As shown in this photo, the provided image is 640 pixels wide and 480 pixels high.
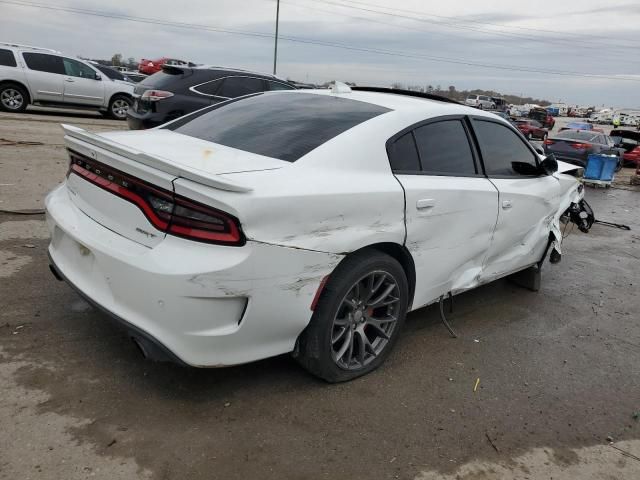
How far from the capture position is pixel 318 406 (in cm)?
290

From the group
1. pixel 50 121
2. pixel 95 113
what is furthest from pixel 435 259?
pixel 95 113

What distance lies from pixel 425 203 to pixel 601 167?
13.3 meters

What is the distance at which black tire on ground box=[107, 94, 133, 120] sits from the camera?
1584 cm

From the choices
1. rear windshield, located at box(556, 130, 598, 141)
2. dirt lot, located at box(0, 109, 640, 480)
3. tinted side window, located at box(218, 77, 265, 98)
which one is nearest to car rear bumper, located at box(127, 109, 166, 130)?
tinted side window, located at box(218, 77, 265, 98)

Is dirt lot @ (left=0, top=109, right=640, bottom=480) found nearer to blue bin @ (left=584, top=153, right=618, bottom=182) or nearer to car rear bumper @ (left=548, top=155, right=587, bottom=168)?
blue bin @ (left=584, top=153, right=618, bottom=182)

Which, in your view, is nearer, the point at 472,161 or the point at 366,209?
the point at 366,209

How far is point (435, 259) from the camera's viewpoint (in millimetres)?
3455

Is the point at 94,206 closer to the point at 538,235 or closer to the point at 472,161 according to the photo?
the point at 472,161

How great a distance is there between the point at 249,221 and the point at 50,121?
12967 millimetres

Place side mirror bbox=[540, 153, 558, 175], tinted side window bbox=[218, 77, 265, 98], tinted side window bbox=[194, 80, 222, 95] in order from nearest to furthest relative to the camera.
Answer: side mirror bbox=[540, 153, 558, 175] → tinted side window bbox=[194, 80, 222, 95] → tinted side window bbox=[218, 77, 265, 98]

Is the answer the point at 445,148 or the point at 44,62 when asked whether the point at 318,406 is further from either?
the point at 44,62

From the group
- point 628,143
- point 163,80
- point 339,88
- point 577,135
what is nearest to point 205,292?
point 339,88

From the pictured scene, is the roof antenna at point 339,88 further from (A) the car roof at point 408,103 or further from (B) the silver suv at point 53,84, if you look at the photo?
(B) the silver suv at point 53,84

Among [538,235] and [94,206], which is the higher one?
[94,206]
